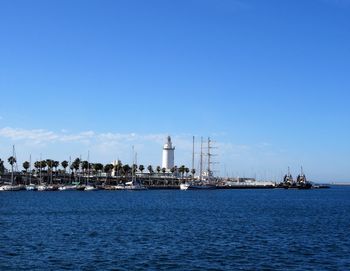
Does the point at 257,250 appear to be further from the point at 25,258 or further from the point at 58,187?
the point at 58,187

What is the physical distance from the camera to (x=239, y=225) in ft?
197

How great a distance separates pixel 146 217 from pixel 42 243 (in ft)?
95.1

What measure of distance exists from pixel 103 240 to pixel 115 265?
11.8 m

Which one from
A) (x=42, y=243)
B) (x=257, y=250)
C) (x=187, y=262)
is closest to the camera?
(x=187, y=262)

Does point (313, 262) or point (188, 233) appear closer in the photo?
point (313, 262)

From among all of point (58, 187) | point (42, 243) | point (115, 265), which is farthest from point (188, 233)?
point (58, 187)

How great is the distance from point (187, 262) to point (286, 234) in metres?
19.1

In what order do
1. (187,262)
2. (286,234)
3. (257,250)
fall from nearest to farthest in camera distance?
1. (187,262)
2. (257,250)
3. (286,234)

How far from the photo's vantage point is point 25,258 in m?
35.6

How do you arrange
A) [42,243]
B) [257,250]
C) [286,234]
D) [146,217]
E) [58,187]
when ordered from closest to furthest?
[257,250], [42,243], [286,234], [146,217], [58,187]

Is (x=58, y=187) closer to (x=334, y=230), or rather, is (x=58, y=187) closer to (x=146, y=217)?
(x=146, y=217)

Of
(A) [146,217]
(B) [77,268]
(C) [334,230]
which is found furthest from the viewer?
(A) [146,217]

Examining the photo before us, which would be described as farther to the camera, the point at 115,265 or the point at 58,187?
the point at 58,187

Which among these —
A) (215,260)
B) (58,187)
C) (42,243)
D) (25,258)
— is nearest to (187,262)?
(215,260)
